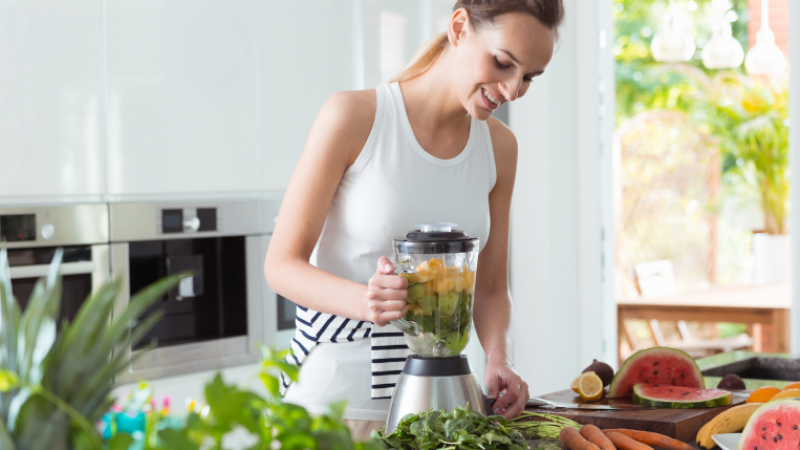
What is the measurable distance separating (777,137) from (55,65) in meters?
6.10

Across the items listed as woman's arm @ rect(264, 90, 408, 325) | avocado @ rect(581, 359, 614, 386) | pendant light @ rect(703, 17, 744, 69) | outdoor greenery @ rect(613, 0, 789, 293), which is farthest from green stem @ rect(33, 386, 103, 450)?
outdoor greenery @ rect(613, 0, 789, 293)

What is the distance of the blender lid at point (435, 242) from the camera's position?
1040mm

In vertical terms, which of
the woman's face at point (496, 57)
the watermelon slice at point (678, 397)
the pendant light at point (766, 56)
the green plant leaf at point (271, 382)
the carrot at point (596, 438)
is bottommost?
the watermelon slice at point (678, 397)

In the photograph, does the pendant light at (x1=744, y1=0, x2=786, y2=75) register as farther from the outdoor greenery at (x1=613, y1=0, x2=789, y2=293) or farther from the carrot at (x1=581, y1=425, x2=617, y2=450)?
the carrot at (x1=581, y1=425, x2=617, y2=450)

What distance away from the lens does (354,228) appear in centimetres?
138

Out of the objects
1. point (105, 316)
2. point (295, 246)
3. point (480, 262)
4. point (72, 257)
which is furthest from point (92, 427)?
point (72, 257)

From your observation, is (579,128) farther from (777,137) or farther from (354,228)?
(777,137)

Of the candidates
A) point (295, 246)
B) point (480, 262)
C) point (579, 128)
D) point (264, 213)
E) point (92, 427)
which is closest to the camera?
point (92, 427)

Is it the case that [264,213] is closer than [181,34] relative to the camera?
No

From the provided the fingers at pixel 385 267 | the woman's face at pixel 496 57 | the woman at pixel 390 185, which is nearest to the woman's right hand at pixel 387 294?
the fingers at pixel 385 267

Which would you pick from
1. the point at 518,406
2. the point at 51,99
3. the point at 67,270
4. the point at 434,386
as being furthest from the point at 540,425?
the point at 51,99

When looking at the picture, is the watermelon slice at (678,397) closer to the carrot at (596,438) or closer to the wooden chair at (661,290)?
the carrot at (596,438)

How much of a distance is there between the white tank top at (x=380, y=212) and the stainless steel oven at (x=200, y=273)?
111 centimetres

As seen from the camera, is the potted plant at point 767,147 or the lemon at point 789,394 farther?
the potted plant at point 767,147
